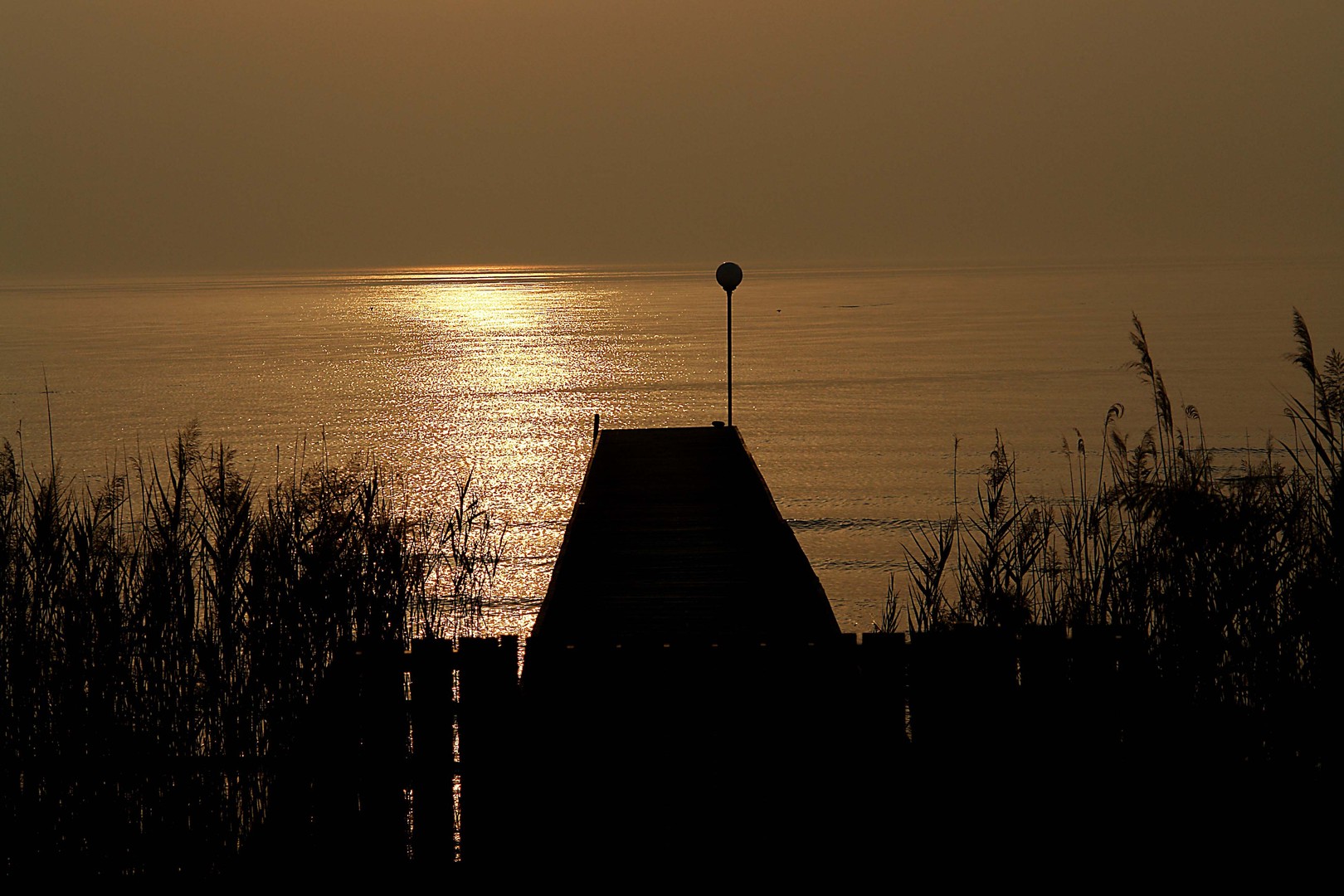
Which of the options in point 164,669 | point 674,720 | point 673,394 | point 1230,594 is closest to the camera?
point 674,720

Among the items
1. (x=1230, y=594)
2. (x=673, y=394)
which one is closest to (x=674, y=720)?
(x=1230, y=594)

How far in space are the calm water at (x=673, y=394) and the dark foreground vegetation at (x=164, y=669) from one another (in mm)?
6097

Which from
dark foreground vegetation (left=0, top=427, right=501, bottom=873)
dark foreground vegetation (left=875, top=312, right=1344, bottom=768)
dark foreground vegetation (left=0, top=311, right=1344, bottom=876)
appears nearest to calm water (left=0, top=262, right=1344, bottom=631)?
dark foreground vegetation (left=875, top=312, right=1344, bottom=768)

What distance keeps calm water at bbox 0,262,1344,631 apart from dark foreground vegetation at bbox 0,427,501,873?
240 inches

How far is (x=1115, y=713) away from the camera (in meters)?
4.06

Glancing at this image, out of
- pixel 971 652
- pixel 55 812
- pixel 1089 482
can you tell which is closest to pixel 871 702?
pixel 971 652

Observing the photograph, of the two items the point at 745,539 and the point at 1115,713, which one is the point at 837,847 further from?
the point at 745,539

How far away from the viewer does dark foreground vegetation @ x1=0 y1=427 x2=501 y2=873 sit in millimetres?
4469

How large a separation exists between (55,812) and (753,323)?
221 ft

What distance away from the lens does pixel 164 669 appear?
5.38 meters

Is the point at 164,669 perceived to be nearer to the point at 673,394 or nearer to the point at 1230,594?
the point at 1230,594

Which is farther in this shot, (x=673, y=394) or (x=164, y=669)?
(x=673, y=394)

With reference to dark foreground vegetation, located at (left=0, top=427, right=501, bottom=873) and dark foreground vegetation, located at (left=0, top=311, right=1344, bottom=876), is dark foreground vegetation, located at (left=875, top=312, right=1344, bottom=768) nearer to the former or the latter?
dark foreground vegetation, located at (left=0, top=311, right=1344, bottom=876)

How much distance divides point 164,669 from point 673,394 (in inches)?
1220
